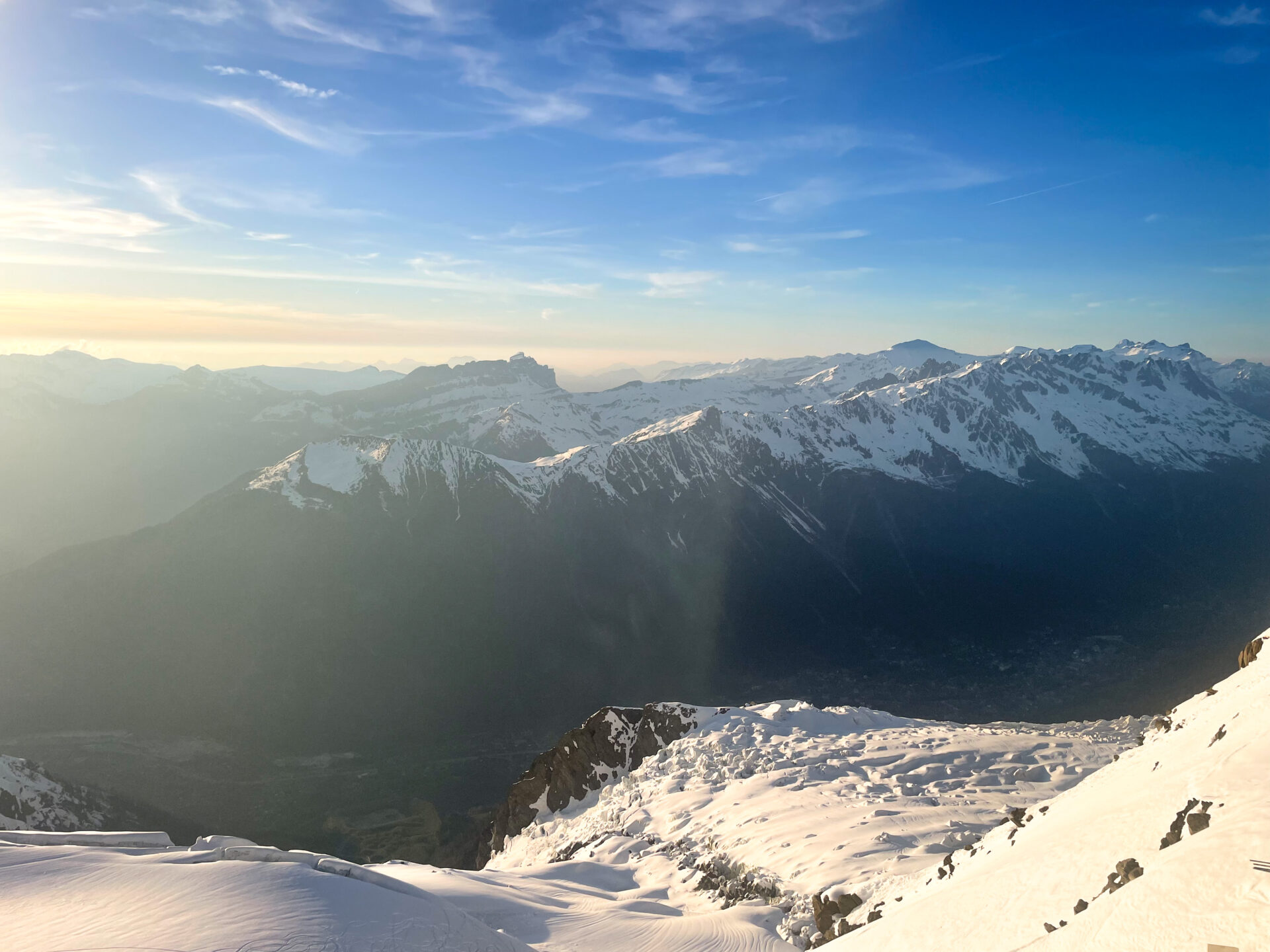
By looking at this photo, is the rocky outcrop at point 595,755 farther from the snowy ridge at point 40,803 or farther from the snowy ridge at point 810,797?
the snowy ridge at point 40,803

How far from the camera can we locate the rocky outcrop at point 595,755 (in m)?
66.4

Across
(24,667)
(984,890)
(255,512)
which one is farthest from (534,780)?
(255,512)

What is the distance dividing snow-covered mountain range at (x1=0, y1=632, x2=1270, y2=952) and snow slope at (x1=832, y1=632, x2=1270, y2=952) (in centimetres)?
7

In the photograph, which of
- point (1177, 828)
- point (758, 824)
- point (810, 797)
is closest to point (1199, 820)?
point (1177, 828)

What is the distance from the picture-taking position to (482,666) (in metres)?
158

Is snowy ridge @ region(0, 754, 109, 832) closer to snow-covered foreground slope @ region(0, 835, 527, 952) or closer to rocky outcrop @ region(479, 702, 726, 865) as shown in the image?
rocky outcrop @ region(479, 702, 726, 865)

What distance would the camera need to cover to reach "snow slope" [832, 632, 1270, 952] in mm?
12539

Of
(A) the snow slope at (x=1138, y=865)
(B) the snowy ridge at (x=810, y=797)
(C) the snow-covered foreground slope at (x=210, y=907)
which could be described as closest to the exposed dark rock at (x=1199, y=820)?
(A) the snow slope at (x=1138, y=865)

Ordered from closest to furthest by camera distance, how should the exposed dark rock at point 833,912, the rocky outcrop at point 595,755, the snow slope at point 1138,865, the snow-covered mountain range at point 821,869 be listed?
the snow slope at point 1138,865
the snow-covered mountain range at point 821,869
the exposed dark rock at point 833,912
the rocky outcrop at point 595,755

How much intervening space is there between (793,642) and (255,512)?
14743 cm

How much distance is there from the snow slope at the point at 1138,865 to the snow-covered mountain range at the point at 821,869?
0.07m

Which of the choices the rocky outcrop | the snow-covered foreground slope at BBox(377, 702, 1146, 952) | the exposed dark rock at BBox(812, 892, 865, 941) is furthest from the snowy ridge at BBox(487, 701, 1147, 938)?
the rocky outcrop

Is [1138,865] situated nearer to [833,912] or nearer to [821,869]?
[833,912]

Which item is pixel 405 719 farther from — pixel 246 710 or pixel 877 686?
pixel 877 686
